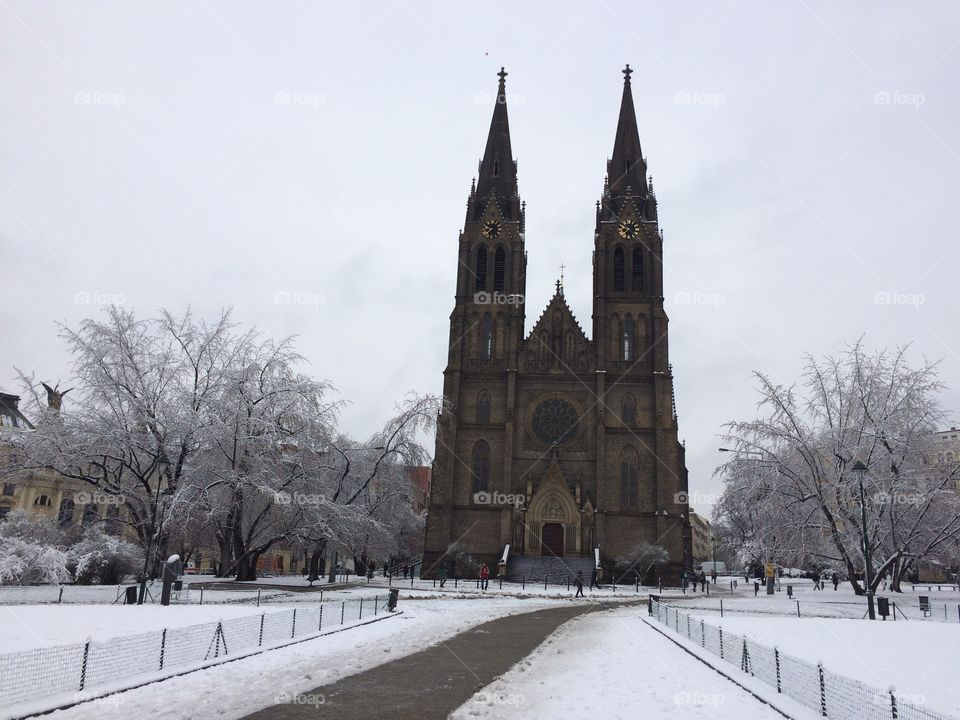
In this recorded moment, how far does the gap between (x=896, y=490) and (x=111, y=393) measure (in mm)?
32855

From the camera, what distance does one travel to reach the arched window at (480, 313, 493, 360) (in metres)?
54.3

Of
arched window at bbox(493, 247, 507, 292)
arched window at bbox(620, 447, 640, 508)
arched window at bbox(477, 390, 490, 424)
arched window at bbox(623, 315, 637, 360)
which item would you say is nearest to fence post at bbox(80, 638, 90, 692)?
arched window at bbox(477, 390, 490, 424)

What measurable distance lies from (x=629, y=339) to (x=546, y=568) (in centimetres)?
1769

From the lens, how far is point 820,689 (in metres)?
9.11

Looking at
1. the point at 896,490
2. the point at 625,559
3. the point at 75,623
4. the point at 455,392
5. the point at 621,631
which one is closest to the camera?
the point at 75,623

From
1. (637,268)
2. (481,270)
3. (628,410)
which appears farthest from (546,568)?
(637,268)

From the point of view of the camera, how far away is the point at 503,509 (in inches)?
1969

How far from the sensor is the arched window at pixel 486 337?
54.3 meters

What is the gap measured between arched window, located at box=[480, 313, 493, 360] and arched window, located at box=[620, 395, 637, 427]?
33.4 feet

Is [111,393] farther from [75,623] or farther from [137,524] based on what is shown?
[75,623]

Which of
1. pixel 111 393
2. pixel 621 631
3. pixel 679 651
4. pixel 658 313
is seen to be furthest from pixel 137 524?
pixel 658 313

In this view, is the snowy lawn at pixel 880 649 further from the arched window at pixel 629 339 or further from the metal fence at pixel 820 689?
the arched window at pixel 629 339

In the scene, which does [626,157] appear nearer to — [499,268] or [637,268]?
[637,268]

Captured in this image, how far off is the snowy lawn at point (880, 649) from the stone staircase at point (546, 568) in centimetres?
2547
